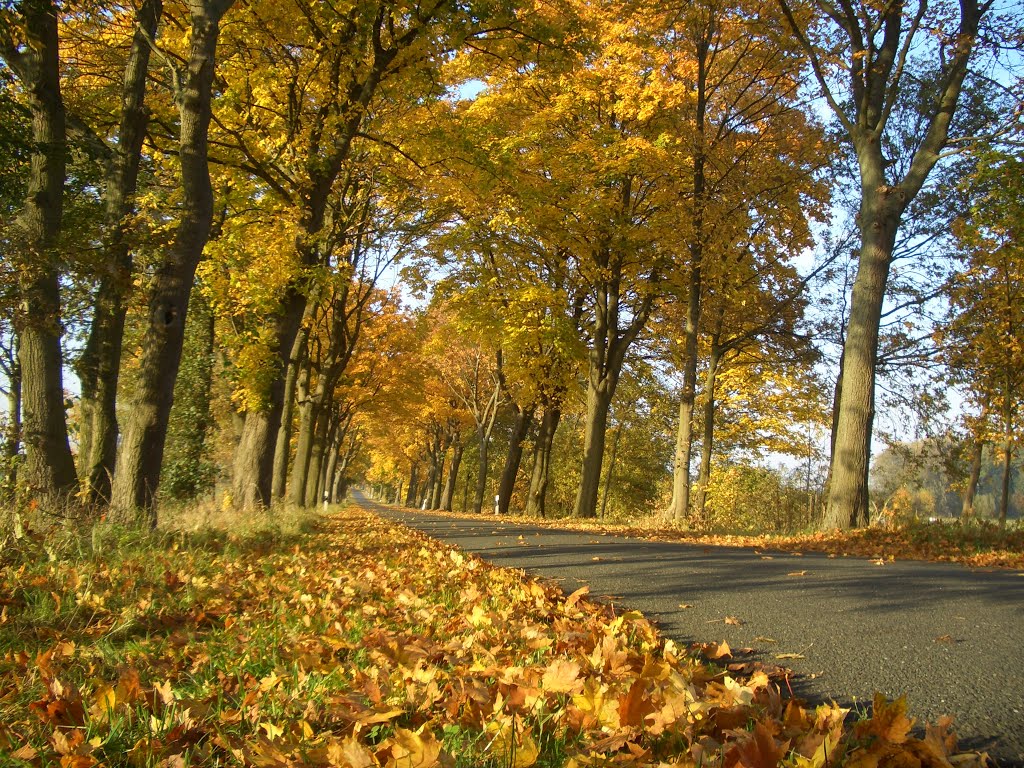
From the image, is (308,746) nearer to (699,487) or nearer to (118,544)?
(118,544)

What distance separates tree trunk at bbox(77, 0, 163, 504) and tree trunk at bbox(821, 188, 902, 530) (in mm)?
9973

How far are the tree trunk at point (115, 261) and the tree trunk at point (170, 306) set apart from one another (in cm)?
38

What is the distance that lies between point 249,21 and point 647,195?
1034cm

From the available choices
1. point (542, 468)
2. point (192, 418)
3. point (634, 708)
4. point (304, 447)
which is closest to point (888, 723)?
point (634, 708)

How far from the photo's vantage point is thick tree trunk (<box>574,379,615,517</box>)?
19.0m

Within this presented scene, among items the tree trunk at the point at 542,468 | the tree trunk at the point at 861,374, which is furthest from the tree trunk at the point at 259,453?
the tree trunk at the point at 542,468

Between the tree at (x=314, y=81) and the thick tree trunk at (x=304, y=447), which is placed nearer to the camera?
the tree at (x=314, y=81)

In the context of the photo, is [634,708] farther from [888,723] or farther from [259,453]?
[259,453]

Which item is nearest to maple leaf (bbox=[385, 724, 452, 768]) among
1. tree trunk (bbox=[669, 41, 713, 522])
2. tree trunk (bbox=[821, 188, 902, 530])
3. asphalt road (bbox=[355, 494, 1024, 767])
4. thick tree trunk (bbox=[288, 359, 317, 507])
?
asphalt road (bbox=[355, 494, 1024, 767])

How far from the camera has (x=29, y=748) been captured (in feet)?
6.55

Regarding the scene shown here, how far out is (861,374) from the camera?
10883mm

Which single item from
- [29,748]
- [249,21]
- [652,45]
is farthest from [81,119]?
[652,45]

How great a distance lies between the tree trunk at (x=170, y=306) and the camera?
7.21 metres

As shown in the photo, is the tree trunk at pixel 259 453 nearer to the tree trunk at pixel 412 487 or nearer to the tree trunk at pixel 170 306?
the tree trunk at pixel 170 306
